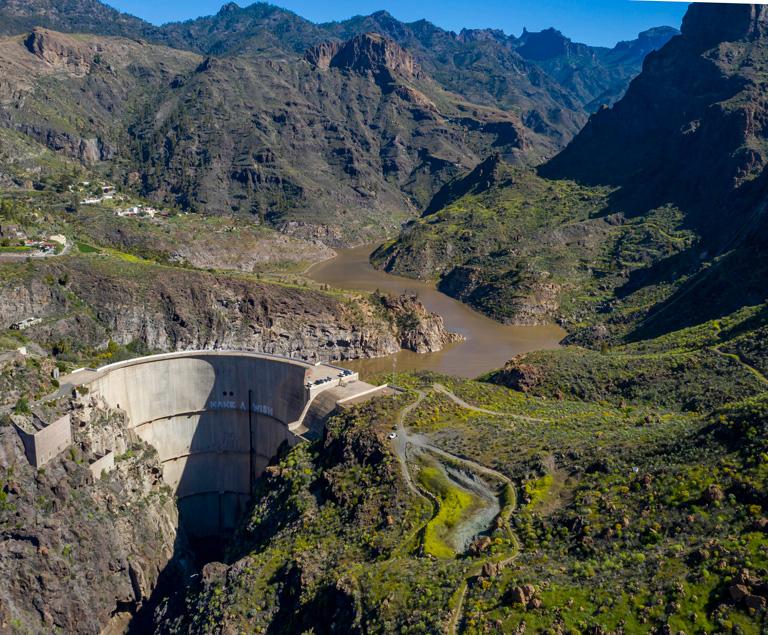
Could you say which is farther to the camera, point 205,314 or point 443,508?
point 205,314

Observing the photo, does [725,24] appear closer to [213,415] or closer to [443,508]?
[213,415]

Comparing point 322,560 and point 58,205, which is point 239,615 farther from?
point 58,205

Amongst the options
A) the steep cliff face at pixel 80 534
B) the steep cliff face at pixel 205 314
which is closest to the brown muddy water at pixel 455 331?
the steep cliff face at pixel 205 314

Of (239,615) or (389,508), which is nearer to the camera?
(239,615)

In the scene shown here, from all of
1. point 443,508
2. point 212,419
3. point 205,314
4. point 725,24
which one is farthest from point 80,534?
point 725,24

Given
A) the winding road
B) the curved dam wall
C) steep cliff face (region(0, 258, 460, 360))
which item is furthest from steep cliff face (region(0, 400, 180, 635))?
steep cliff face (region(0, 258, 460, 360))

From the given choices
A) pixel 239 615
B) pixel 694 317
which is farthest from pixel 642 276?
pixel 239 615
